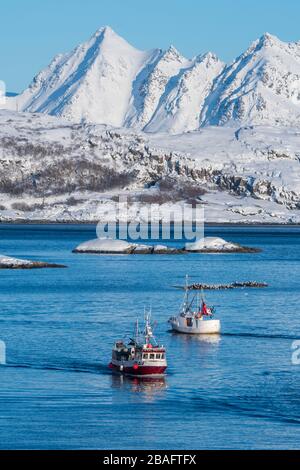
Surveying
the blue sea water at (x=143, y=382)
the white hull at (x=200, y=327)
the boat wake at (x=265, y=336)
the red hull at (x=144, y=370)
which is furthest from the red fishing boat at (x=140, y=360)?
the white hull at (x=200, y=327)

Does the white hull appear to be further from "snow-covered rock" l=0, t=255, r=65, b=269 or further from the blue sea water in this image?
"snow-covered rock" l=0, t=255, r=65, b=269

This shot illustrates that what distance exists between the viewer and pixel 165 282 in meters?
134

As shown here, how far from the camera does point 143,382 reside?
65750 millimetres

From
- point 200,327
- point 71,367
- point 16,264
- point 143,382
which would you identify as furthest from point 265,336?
point 16,264

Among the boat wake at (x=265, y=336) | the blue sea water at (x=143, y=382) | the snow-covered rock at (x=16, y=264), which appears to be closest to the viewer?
the blue sea water at (x=143, y=382)

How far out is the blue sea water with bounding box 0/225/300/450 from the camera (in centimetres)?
5309

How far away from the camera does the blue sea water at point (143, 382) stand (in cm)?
5309

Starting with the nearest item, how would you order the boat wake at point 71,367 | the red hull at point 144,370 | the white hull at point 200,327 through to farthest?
the red hull at point 144,370 < the boat wake at point 71,367 < the white hull at point 200,327

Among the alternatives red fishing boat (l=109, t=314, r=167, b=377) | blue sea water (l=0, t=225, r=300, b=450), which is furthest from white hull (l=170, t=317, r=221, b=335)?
red fishing boat (l=109, t=314, r=167, b=377)

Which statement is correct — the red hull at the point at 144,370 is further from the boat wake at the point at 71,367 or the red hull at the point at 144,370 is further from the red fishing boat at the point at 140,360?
the boat wake at the point at 71,367

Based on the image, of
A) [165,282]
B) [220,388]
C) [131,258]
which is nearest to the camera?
[220,388]

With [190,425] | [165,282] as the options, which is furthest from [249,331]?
[165,282]

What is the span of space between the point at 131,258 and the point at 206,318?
97.5 m
